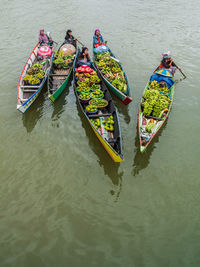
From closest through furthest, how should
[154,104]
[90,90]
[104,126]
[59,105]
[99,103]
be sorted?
[104,126] < [154,104] < [99,103] < [90,90] < [59,105]

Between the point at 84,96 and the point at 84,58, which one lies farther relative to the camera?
the point at 84,58

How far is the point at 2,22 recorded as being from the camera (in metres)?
20.6

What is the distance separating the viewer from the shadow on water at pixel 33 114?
949 centimetres

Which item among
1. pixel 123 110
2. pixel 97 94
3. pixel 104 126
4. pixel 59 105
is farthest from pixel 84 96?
pixel 123 110

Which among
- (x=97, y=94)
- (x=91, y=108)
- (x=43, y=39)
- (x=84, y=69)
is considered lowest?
(x=91, y=108)

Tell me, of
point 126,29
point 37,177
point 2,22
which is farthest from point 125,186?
point 2,22

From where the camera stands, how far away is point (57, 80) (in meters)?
11.8

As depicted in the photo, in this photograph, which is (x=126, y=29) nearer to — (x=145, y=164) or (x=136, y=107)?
(x=136, y=107)

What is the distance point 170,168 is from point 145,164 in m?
1.09

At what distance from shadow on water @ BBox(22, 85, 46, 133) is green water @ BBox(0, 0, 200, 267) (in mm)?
55

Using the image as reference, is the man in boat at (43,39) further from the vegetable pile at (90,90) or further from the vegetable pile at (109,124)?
the vegetable pile at (109,124)

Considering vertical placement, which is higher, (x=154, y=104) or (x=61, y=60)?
(x=61, y=60)

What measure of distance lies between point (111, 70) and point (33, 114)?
19.4 feet

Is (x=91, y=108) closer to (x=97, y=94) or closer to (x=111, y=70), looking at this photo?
(x=97, y=94)
